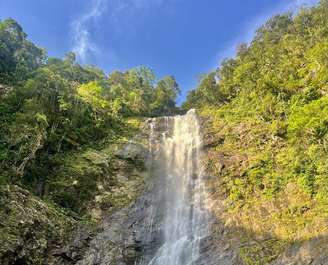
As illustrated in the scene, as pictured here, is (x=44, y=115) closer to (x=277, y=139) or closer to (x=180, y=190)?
(x=180, y=190)

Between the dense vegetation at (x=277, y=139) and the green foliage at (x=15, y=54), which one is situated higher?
the green foliage at (x=15, y=54)

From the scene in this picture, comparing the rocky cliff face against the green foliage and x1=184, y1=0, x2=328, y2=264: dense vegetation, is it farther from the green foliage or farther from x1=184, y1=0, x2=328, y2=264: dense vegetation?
the green foliage

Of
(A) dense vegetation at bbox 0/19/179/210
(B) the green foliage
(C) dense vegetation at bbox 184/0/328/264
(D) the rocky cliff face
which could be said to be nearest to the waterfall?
(D) the rocky cliff face

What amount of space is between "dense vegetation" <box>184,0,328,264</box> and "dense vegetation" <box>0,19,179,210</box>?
7.40 metres

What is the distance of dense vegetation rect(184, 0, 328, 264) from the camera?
18.7 m

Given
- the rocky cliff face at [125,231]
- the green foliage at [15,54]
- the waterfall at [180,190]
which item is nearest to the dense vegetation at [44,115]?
the green foliage at [15,54]

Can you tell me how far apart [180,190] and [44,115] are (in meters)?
8.61

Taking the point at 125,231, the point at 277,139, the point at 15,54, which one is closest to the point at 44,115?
the point at 125,231

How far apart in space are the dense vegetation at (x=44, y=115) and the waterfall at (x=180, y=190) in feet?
11.9

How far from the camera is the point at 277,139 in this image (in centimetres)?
2395

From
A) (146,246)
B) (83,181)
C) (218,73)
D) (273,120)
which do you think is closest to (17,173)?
(83,181)

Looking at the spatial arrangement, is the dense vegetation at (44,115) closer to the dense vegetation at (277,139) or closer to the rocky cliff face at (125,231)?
the rocky cliff face at (125,231)

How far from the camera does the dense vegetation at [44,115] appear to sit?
20.5m

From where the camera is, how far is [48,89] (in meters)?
26.6
